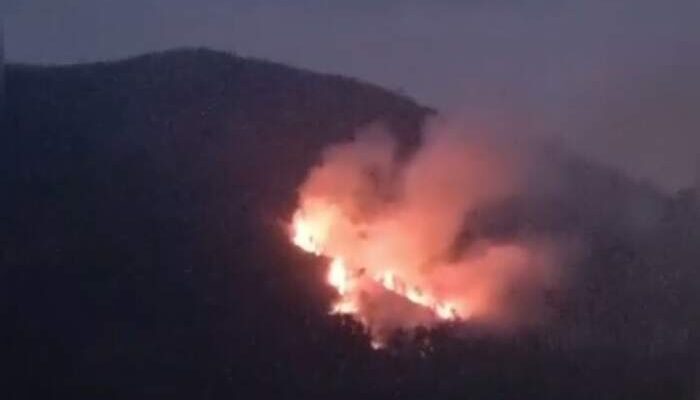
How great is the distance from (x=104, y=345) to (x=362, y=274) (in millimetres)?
5752

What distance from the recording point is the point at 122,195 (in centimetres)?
3281

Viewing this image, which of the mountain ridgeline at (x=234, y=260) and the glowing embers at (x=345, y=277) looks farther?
the glowing embers at (x=345, y=277)

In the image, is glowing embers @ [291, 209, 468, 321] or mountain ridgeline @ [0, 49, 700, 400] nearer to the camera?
mountain ridgeline @ [0, 49, 700, 400]

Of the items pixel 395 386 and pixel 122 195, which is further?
pixel 122 195

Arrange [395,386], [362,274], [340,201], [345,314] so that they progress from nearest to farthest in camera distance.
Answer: [395,386], [345,314], [362,274], [340,201]

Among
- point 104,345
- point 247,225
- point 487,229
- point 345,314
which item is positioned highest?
point 487,229

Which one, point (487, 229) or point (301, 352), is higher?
point (487, 229)

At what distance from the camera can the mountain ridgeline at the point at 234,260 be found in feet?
89.7

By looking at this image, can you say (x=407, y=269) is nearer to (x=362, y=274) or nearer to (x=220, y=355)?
(x=362, y=274)

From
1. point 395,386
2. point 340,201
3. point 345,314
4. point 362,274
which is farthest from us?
point 340,201

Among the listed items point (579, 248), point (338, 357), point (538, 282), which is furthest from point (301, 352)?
point (579, 248)

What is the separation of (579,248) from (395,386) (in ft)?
31.2

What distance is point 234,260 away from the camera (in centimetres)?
3048

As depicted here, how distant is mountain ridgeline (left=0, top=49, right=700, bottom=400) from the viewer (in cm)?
2733
